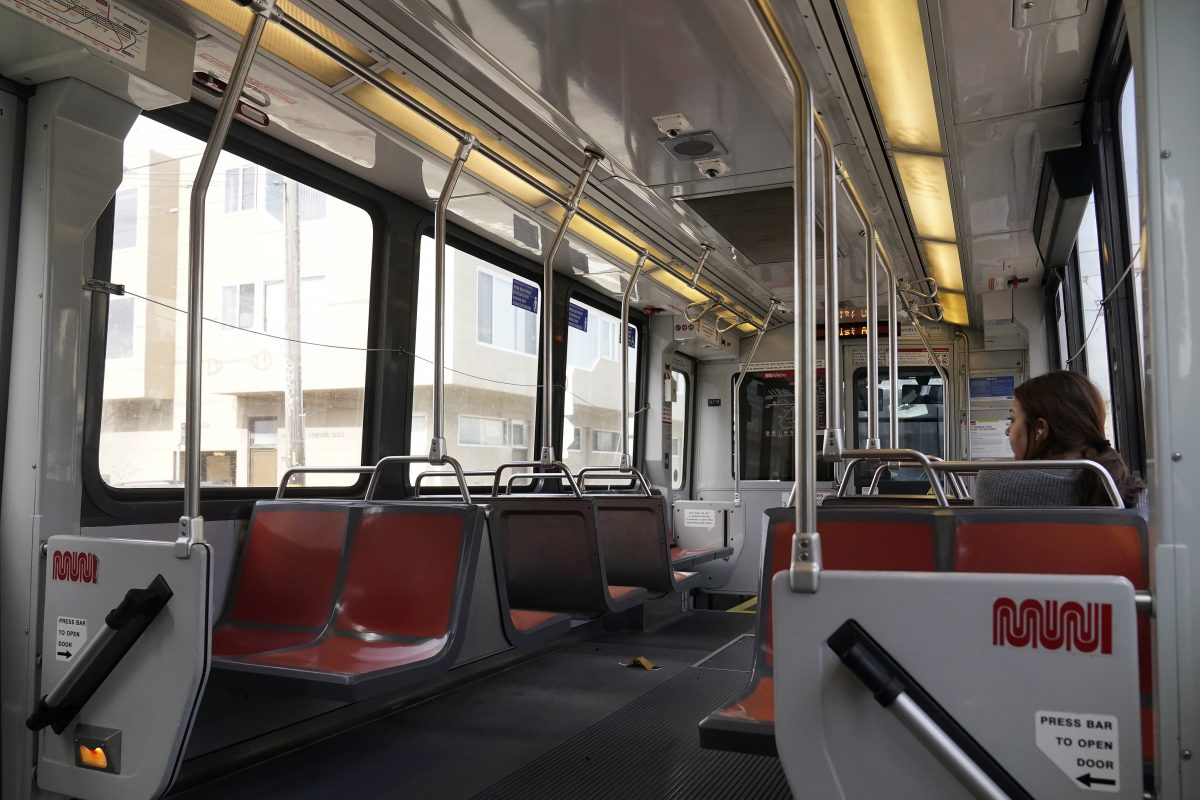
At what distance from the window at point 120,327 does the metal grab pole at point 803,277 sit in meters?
2.63

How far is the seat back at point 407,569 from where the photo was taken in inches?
128

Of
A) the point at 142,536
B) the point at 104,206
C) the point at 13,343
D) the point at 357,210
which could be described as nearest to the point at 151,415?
Answer: the point at 142,536

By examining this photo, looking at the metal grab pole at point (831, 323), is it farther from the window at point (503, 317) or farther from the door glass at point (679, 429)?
the door glass at point (679, 429)

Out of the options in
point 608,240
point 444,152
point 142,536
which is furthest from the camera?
point 608,240

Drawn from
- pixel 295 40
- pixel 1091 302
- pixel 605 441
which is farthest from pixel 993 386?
pixel 295 40

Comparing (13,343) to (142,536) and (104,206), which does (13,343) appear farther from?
(142,536)

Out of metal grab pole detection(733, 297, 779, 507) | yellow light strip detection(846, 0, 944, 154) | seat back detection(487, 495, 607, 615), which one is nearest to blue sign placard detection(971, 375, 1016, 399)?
metal grab pole detection(733, 297, 779, 507)

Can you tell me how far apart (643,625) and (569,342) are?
2238 mm

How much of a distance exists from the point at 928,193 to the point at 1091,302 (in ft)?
4.84

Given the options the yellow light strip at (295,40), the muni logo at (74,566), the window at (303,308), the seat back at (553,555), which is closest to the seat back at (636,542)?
the seat back at (553,555)

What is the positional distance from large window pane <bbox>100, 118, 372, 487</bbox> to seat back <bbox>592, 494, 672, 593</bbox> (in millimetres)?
1614

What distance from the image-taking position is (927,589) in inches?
56.2

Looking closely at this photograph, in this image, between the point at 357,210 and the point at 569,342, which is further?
the point at 569,342

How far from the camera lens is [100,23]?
260cm
